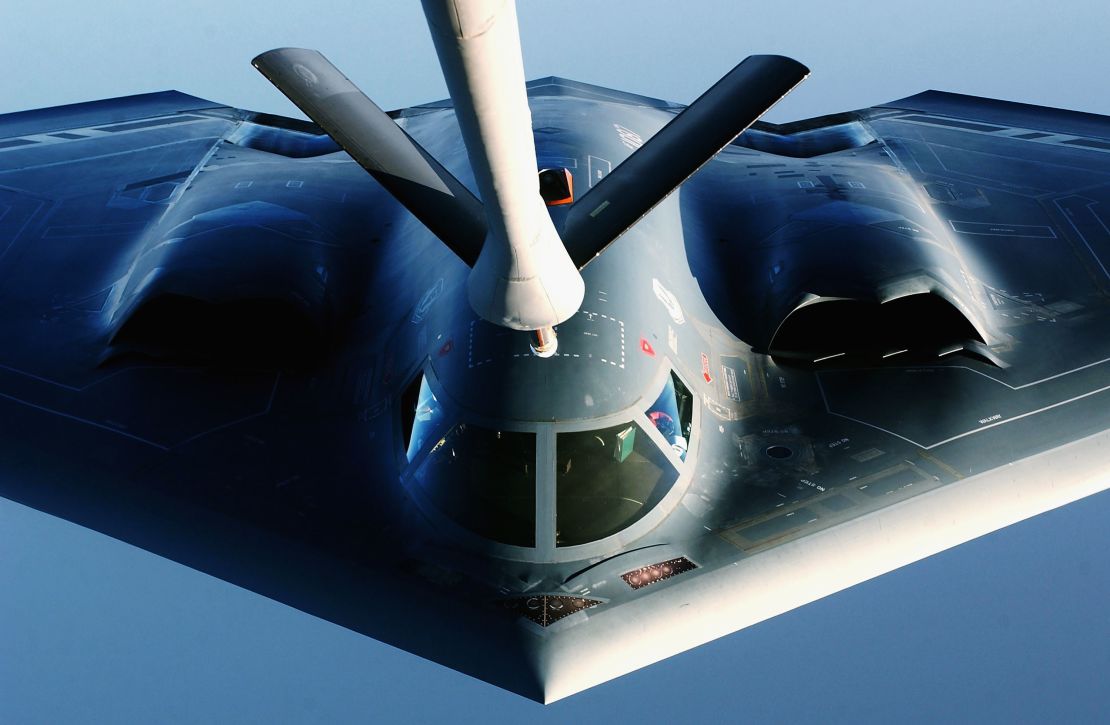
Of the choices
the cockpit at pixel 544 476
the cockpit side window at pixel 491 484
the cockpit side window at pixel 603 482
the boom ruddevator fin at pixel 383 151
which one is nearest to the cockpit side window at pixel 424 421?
the cockpit at pixel 544 476

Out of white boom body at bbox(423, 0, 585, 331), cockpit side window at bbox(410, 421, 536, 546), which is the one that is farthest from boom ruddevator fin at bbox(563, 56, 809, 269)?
cockpit side window at bbox(410, 421, 536, 546)

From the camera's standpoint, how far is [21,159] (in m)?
17.1

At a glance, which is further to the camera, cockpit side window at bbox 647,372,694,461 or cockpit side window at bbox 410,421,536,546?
cockpit side window at bbox 647,372,694,461

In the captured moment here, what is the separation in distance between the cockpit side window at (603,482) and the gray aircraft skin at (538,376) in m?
0.02

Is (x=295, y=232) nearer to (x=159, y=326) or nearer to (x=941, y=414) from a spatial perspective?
(x=159, y=326)

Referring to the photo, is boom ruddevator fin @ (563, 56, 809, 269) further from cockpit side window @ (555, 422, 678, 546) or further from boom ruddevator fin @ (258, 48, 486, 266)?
cockpit side window @ (555, 422, 678, 546)

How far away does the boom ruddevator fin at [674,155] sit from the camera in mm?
8125

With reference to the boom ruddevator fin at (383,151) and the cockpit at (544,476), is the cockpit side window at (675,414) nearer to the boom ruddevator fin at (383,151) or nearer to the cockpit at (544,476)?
the cockpit at (544,476)

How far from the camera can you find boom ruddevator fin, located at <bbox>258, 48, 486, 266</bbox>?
8.16 m

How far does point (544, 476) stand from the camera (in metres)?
8.81

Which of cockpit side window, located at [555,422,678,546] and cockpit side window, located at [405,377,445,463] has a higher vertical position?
cockpit side window, located at [405,377,445,463]

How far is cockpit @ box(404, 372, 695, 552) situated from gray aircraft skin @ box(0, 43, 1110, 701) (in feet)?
0.08

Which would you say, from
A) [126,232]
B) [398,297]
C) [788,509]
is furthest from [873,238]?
[126,232]

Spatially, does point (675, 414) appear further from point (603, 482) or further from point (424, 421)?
point (424, 421)
